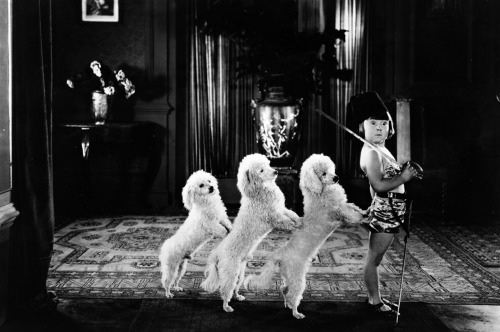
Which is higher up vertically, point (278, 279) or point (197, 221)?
point (197, 221)

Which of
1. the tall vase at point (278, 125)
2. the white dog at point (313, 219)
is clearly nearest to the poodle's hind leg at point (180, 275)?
the white dog at point (313, 219)

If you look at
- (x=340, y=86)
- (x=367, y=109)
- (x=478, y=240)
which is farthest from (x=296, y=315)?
(x=340, y=86)

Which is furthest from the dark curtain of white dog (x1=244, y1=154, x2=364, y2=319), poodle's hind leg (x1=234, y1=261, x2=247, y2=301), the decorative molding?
white dog (x1=244, y1=154, x2=364, y2=319)

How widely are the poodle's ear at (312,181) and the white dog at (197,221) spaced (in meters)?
0.46

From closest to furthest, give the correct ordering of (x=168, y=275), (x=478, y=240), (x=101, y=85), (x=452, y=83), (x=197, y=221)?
(x=197, y=221)
(x=168, y=275)
(x=478, y=240)
(x=101, y=85)
(x=452, y=83)

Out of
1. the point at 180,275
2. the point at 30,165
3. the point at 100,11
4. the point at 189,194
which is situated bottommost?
the point at 180,275

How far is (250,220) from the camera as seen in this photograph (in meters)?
2.69

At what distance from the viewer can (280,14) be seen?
5.98 meters

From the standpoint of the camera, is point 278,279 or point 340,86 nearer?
point 278,279

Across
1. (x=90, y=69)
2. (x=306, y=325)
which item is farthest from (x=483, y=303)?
(x=90, y=69)

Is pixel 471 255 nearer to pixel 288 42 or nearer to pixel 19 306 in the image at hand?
pixel 288 42

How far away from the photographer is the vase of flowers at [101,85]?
217 inches

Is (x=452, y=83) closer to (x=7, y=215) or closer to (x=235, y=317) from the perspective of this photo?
(x=235, y=317)

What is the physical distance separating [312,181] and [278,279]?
1006mm
